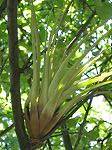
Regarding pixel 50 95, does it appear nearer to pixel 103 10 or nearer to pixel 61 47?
pixel 103 10

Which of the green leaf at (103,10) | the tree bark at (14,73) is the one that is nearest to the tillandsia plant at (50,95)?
the tree bark at (14,73)

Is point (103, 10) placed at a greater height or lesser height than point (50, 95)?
greater

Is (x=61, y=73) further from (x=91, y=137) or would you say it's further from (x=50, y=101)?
(x=91, y=137)

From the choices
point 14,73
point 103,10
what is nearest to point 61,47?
point 103,10

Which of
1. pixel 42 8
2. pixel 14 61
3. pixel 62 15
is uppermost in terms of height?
pixel 42 8

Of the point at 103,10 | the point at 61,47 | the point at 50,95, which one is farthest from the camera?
the point at 61,47

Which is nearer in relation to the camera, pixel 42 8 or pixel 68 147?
pixel 68 147

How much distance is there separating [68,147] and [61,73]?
107 cm

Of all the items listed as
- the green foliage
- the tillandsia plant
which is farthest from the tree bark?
the green foliage

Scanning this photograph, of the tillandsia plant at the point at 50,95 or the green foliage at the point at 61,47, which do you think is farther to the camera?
the green foliage at the point at 61,47

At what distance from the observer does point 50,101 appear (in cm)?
99

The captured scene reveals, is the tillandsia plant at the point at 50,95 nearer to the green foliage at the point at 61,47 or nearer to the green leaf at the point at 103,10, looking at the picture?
the green foliage at the point at 61,47

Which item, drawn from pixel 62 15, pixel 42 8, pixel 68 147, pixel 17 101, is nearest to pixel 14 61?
pixel 17 101

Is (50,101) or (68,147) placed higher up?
(68,147)
